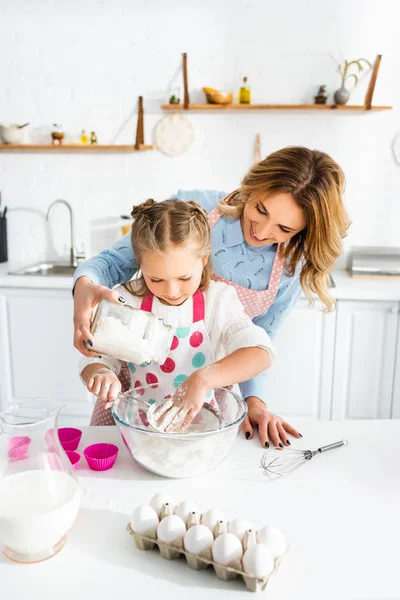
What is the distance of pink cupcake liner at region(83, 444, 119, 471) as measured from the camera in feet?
3.14

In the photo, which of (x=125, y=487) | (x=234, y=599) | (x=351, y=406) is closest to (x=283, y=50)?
(x=351, y=406)

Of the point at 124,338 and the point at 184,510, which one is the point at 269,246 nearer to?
the point at 124,338

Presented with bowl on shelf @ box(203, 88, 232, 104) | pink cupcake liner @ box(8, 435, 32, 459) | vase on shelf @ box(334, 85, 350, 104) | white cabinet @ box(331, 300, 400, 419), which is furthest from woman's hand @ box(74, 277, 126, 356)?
vase on shelf @ box(334, 85, 350, 104)

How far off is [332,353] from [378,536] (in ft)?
5.81

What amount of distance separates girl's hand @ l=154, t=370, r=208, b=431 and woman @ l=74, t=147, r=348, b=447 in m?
0.18

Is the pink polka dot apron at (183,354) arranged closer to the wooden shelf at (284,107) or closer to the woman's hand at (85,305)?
the woman's hand at (85,305)

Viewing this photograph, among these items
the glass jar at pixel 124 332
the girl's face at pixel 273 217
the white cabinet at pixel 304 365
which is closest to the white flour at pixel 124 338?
the glass jar at pixel 124 332

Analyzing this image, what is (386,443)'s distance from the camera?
108cm

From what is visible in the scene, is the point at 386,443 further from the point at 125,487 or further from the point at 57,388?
the point at 57,388

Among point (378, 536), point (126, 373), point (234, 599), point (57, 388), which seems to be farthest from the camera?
point (57, 388)

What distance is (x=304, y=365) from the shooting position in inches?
100

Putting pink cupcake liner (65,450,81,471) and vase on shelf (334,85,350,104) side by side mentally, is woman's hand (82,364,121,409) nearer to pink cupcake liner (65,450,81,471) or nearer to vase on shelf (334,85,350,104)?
pink cupcake liner (65,450,81,471)

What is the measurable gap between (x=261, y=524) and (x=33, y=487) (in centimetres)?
33

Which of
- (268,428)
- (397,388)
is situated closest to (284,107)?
(397,388)
